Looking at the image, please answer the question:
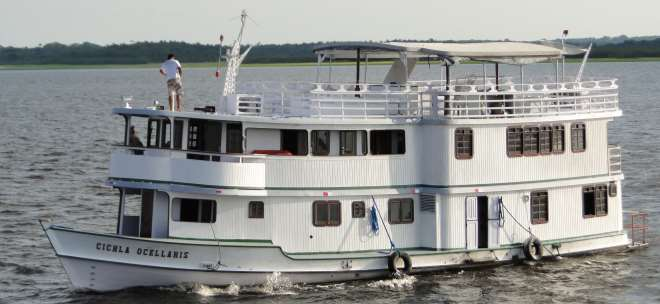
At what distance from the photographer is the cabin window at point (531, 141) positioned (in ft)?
98.8

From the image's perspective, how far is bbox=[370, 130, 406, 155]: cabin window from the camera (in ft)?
95.0

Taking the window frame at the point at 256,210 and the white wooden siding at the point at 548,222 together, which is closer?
the window frame at the point at 256,210

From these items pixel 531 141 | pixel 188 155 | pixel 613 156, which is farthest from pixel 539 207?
pixel 188 155

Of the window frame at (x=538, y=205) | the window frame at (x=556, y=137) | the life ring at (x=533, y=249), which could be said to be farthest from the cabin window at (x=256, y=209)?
the window frame at (x=556, y=137)

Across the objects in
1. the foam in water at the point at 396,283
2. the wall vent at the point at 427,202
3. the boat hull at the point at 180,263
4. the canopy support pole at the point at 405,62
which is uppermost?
the canopy support pole at the point at 405,62

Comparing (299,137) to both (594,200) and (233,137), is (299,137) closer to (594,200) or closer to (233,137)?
(233,137)

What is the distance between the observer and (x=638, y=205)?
4109 cm

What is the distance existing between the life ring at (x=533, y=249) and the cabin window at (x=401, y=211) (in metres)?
3.19

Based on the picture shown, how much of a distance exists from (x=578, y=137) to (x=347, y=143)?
22.0ft

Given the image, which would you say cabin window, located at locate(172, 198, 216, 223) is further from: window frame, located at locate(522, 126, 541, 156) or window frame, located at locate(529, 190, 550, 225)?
window frame, located at locate(529, 190, 550, 225)

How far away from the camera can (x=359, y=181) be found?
28500 millimetres

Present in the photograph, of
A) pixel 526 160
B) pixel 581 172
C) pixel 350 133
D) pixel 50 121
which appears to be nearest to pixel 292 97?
pixel 350 133

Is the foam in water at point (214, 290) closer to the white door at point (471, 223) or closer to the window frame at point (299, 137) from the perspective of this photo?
the window frame at point (299, 137)

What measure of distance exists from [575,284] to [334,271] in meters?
6.23
